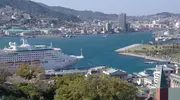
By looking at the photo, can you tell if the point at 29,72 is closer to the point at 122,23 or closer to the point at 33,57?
the point at 33,57

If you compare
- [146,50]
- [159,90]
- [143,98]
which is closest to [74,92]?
[159,90]

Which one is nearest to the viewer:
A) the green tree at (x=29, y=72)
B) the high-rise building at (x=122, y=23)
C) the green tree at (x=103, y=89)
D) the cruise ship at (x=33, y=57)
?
the green tree at (x=103, y=89)

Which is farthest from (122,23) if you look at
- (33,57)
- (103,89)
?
(103,89)

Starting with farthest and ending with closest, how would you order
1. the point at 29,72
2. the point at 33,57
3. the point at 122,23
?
the point at 122,23 → the point at 33,57 → the point at 29,72

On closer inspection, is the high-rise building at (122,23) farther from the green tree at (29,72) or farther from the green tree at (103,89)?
the green tree at (103,89)

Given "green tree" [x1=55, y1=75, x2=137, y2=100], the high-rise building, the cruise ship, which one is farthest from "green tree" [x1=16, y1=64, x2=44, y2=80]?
the high-rise building

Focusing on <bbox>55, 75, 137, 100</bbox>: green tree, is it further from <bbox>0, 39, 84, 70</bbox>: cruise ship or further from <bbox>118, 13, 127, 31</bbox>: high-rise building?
<bbox>118, 13, 127, 31</bbox>: high-rise building

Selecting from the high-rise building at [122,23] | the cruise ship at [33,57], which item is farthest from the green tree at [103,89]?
the high-rise building at [122,23]

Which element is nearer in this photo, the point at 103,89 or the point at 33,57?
the point at 103,89

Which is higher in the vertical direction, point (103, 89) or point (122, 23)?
point (103, 89)
